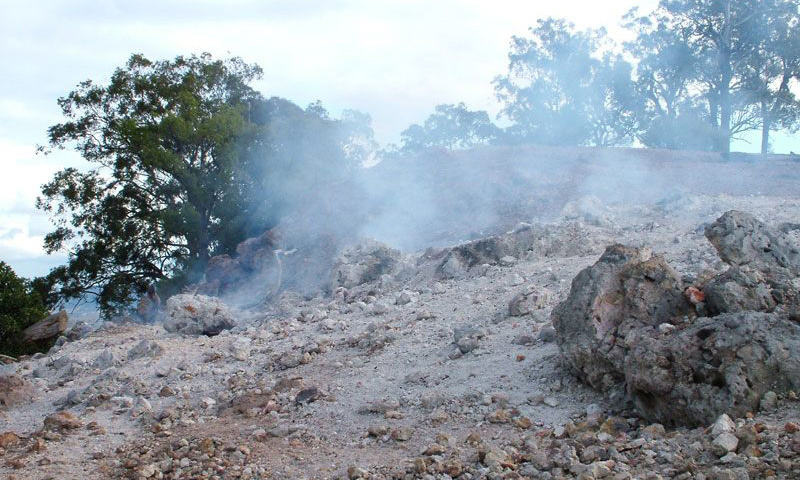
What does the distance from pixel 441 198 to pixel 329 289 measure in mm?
4626

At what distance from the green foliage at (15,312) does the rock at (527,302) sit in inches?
318

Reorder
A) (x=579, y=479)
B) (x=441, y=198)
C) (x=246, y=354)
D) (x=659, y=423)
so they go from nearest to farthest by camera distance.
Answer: (x=579, y=479) < (x=659, y=423) < (x=246, y=354) < (x=441, y=198)

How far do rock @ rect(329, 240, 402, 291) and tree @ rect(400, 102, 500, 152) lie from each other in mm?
19814

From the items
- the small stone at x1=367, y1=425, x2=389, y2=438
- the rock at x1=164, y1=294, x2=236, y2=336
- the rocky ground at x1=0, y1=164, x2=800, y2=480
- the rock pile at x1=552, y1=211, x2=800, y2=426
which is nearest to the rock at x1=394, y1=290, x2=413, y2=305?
the rocky ground at x1=0, y1=164, x2=800, y2=480

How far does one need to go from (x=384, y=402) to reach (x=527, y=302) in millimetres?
2035

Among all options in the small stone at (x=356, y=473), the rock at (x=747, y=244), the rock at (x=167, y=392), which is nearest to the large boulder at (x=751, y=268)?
the rock at (x=747, y=244)

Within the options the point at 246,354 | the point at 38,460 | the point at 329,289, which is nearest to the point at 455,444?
the point at 38,460

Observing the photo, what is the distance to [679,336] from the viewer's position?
4.26 meters

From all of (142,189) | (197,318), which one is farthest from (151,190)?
(197,318)

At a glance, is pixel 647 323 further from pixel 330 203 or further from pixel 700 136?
pixel 700 136

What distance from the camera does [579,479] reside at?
3373 mm

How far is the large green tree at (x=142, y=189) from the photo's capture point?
17.3 m

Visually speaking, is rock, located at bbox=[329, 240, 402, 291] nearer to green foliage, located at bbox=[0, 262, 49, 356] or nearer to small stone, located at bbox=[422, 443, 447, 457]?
green foliage, located at bbox=[0, 262, 49, 356]

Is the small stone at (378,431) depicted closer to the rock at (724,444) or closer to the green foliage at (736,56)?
the rock at (724,444)
